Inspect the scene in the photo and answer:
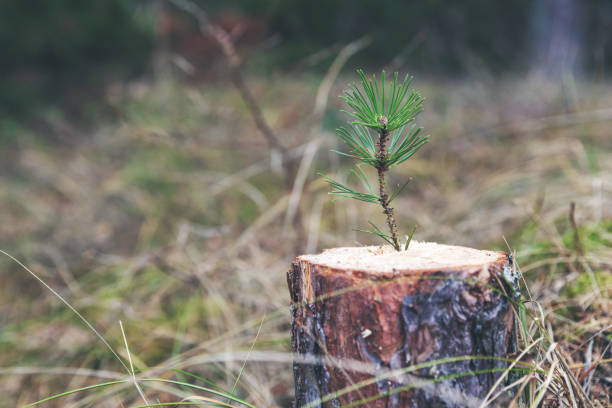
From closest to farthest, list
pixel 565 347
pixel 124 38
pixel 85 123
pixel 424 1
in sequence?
pixel 565 347 → pixel 85 123 → pixel 124 38 → pixel 424 1

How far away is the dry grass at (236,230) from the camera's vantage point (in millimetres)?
903

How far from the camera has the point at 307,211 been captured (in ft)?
6.80

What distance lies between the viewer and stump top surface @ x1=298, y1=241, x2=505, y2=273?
0.55 metres

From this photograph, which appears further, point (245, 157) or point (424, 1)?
point (424, 1)

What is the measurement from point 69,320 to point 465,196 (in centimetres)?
157

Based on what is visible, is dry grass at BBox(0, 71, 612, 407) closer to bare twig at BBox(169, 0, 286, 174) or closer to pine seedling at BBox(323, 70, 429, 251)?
bare twig at BBox(169, 0, 286, 174)

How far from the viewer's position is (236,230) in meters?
2.03

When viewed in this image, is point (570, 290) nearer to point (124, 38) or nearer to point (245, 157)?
point (245, 157)

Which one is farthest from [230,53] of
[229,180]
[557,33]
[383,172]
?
[557,33]

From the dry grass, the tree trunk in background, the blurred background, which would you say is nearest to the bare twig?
the blurred background

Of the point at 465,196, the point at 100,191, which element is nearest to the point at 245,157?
the point at 100,191

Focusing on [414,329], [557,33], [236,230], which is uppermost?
[557,33]

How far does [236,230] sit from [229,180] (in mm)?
549

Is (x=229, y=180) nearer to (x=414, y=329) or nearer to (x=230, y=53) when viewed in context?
(x=230, y=53)
